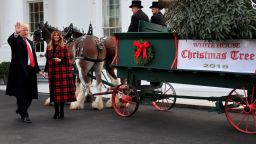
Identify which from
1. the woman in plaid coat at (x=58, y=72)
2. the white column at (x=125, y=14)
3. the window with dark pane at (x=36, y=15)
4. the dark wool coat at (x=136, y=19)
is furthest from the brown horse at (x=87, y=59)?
the window with dark pane at (x=36, y=15)

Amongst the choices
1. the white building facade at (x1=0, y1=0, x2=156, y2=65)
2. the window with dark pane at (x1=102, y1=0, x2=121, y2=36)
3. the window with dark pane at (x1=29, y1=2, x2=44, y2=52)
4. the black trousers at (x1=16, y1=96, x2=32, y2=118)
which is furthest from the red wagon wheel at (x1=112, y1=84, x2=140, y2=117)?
the window with dark pane at (x1=29, y1=2, x2=44, y2=52)

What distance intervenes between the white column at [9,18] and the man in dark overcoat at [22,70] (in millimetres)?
11114

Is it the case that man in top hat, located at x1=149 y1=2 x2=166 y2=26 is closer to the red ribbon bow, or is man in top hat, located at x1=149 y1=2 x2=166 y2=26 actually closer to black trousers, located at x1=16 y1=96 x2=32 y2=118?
the red ribbon bow

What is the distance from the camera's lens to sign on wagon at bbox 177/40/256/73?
22.5 ft

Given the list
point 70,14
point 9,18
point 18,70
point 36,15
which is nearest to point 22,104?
point 18,70

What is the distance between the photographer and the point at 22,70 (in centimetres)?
823

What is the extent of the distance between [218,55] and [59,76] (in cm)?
318

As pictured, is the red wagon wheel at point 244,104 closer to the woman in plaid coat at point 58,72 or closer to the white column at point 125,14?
the woman in plaid coat at point 58,72

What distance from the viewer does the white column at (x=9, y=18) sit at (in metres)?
19.0

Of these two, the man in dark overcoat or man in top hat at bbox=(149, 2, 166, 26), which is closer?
the man in dark overcoat

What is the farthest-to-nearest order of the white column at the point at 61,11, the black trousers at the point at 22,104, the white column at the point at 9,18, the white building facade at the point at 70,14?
1. the white column at the point at 9,18
2. the white column at the point at 61,11
3. the white building facade at the point at 70,14
4. the black trousers at the point at 22,104

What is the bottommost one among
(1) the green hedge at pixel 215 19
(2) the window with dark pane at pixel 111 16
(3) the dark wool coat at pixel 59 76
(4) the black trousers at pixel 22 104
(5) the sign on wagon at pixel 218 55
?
(4) the black trousers at pixel 22 104

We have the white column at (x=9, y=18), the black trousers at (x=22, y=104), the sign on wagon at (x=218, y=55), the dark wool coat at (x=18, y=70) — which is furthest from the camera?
the white column at (x=9, y=18)

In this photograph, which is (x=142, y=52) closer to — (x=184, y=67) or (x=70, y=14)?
(x=184, y=67)
